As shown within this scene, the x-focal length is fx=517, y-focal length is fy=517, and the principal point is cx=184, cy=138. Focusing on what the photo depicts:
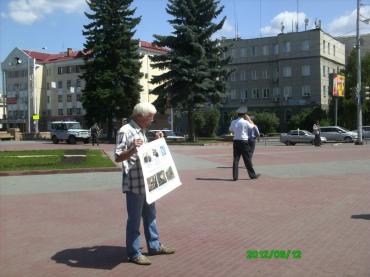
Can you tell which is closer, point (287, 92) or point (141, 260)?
point (141, 260)

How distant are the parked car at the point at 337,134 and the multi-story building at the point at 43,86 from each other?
48.5m

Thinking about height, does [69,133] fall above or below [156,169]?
below

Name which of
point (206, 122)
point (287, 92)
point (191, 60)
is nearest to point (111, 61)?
point (191, 60)

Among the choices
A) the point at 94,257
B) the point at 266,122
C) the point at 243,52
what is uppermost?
the point at 243,52

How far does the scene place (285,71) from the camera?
78.8 meters

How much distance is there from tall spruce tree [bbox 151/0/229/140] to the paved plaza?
99.7 feet

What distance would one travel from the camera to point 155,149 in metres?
5.89

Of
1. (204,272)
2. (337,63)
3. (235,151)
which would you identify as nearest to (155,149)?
(204,272)

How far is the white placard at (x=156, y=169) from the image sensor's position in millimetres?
5625

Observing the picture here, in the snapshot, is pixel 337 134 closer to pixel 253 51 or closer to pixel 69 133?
pixel 69 133

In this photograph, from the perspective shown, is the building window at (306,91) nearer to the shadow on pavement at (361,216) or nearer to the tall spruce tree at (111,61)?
the tall spruce tree at (111,61)

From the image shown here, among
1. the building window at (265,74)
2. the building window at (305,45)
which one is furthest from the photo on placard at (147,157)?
the building window at (265,74)

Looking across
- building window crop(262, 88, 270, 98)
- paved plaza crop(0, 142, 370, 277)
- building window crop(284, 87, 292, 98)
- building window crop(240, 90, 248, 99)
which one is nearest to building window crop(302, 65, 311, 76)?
building window crop(284, 87, 292, 98)

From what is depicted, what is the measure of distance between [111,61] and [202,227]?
45.8m
